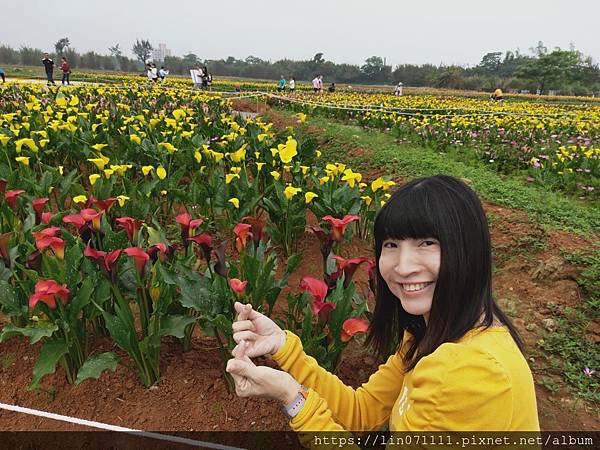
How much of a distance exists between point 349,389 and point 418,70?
67.6 meters

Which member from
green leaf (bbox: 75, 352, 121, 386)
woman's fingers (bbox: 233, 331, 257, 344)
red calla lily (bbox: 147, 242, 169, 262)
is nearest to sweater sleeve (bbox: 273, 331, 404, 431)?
woman's fingers (bbox: 233, 331, 257, 344)

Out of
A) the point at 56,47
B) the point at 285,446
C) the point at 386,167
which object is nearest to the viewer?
the point at 285,446

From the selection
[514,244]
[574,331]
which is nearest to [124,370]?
[574,331]

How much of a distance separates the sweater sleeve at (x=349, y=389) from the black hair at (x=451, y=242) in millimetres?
407

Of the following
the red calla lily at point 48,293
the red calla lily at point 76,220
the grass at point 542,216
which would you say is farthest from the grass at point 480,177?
the red calla lily at point 48,293

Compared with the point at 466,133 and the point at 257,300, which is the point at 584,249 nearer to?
the point at 257,300

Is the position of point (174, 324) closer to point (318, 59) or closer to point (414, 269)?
point (414, 269)

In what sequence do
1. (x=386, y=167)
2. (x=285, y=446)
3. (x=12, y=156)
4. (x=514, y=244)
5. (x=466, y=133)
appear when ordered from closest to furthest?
(x=285, y=446)
(x=514, y=244)
(x=12, y=156)
(x=386, y=167)
(x=466, y=133)

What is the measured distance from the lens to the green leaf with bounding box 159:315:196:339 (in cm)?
204

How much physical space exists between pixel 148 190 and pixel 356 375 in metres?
2.19

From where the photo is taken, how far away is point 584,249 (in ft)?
12.4

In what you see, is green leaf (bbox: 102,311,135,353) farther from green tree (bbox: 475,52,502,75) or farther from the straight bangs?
green tree (bbox: 475,52,502,75)

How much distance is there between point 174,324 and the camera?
6.88 ft

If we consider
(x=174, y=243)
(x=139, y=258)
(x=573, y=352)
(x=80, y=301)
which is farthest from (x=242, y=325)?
(x=573, y=352)
